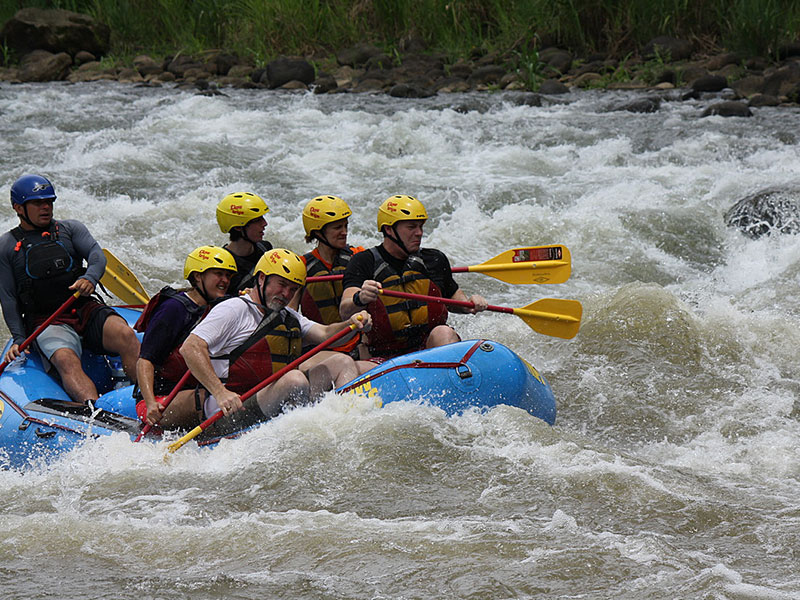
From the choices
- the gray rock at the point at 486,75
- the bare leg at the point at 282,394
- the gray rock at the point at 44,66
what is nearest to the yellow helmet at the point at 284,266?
the bare leg at the point at 282,394

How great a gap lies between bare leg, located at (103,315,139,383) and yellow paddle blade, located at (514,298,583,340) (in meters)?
2.11

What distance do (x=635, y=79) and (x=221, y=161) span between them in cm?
654

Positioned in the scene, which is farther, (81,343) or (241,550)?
(81,343)

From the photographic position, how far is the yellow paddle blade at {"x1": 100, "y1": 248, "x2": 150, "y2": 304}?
6.53 meters

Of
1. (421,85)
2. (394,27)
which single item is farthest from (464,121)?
(394,27)

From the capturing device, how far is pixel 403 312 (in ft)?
18.2

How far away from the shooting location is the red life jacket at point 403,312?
554 centimetres

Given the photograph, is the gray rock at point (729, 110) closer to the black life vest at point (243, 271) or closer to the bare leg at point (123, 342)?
the black life vest at point (243, 271)

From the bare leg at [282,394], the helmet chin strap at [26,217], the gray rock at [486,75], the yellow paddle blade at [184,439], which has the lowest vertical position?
the gray rock at [486,75]

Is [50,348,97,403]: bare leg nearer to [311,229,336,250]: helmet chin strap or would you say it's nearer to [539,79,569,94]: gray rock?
[311,229,336,250]: helmet chin strap

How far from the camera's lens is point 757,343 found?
680cm

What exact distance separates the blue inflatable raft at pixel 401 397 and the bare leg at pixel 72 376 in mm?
121

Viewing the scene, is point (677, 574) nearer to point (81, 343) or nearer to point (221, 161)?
point (81, 343)

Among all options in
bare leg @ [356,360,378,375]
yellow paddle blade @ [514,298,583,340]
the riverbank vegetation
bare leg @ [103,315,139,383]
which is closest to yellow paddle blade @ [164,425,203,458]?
bare leg @ [356,360,378,375]
